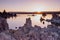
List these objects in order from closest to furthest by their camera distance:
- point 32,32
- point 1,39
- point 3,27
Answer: point 1,39 < point 32,32 < point 3,27

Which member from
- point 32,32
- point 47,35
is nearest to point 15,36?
point 32,32

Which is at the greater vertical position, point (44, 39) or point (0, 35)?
point (0, 35)

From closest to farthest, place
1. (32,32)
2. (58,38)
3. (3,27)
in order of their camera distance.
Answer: (32,32)
(58,38)
(3,27)

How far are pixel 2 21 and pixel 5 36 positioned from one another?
2.96m

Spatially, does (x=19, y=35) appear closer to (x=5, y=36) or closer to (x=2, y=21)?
(x=5, y=36)

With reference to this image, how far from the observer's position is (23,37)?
24.1 ft

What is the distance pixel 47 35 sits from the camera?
7.90 m

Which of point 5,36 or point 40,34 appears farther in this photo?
point 40,34

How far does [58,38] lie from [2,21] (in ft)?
9.46

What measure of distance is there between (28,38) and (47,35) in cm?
88

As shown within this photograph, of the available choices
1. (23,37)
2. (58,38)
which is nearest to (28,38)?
(23,37)

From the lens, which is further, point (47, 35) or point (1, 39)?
point (47, 35)

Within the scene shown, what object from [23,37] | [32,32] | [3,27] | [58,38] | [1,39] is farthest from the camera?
[3,27]

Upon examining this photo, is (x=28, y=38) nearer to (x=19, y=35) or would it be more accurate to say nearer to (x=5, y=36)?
(x=19, y=35)
